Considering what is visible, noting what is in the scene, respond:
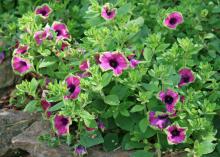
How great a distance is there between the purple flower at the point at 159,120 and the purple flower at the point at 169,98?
0.05 metres

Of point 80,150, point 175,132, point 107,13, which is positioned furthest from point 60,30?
point 175,132

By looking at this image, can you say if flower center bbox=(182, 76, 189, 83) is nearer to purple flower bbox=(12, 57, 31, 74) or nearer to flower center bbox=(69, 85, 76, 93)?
flower center bbox=(69, 85, 76, 93)

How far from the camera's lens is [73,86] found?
2.77m

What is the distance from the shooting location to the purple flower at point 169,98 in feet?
8.85

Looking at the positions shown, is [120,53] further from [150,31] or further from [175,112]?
[150,31]

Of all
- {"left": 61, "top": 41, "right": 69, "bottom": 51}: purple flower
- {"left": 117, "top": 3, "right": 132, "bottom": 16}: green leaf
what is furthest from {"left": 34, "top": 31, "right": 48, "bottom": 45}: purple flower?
{"left": 117, "top": 3, "right": 132, "bottom": 16}: green leaf

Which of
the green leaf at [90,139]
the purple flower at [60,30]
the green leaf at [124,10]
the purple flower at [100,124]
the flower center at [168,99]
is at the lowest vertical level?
the green leaf at [90,139]

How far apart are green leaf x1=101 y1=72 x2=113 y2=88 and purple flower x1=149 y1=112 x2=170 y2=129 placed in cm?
27

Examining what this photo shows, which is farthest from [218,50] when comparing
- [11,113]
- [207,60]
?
[11,113]

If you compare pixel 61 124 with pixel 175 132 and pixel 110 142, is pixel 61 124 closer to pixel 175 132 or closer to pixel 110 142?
pixel 110 142

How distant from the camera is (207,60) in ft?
10.7

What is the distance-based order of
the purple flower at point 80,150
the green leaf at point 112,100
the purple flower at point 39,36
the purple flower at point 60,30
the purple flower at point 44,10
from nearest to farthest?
the green leaf at point 112,100 → the purple flower at point 80,150 → the purple flower at point 39,36 → the purple flower at point 60,30 → the purple flower at point 44,10

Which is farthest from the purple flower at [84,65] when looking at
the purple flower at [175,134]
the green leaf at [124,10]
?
the purple flower at [175,134]

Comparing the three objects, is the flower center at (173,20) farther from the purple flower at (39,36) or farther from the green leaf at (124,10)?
the purple flower at (39,36)
